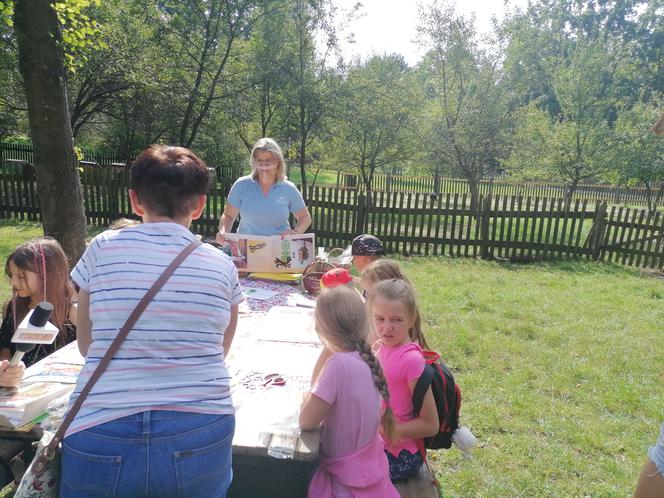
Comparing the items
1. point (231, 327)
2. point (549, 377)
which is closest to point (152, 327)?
point (231, 327)

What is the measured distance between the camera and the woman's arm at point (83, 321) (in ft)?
4.81

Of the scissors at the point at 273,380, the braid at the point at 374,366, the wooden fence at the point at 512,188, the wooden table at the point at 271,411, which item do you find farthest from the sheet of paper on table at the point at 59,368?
the wooden fence at the point at 512,188

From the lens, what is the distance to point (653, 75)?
3747 cm

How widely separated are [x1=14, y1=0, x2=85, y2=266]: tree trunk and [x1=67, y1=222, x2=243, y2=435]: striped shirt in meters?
3.22

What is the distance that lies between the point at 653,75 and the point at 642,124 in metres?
25.0

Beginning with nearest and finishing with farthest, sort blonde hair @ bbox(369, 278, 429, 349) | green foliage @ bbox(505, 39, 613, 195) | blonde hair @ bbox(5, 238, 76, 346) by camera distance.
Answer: blonde hair @ bbox(369, 278, 429, 349) → blonde hair @ bbox(5, 238, 76, 346) → green foliage @ bbox(505, 39, 613, 195)

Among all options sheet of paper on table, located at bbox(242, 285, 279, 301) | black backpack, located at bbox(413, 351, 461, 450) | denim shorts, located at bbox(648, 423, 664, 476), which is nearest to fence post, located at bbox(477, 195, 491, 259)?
sheet of paper on table, located at bbox(242, 285, 279, 301)

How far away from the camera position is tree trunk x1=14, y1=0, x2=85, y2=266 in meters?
3.83

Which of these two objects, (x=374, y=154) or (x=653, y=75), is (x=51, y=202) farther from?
(x=653, y=75)

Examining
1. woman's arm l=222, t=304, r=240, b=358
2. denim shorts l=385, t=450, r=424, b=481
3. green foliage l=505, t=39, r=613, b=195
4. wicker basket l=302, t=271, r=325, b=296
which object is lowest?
denim shorts l=385, t=450, r=424, b=481

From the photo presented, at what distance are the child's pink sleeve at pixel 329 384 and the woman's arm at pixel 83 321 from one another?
770 mm

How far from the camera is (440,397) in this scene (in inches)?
83.9

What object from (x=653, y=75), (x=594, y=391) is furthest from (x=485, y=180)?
(x=594, y=391)

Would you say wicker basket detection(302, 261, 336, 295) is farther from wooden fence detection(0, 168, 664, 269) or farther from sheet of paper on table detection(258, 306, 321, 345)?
wooden fence detection(0, 168, 664, 269)
